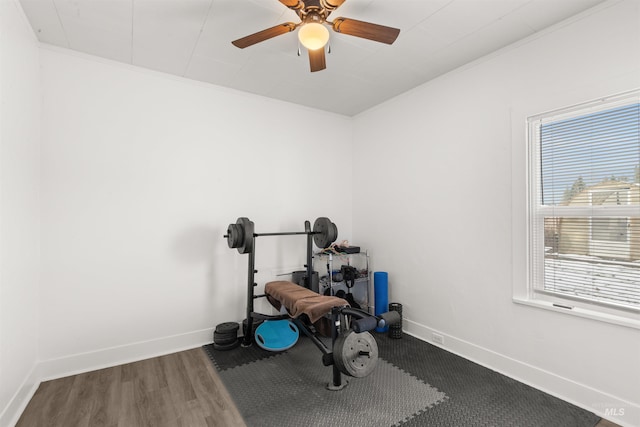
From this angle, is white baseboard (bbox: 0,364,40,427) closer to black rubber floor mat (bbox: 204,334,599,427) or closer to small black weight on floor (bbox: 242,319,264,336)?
black rubber floor mat (bbox: 204,334,599,427)

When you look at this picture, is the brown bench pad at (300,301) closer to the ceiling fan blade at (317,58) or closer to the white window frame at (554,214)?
the white window frame at (554,214)

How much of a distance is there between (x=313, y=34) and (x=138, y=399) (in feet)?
8.83

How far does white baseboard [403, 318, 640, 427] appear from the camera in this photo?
188cm

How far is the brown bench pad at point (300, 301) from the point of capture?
2.35 meters

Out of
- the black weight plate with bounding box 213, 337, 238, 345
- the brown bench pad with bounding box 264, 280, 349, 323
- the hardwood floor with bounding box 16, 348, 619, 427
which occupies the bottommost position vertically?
the hardwood floor with bounding box 16, 348, 619, 427

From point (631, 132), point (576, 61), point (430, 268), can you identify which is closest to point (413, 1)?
point (576, 61)

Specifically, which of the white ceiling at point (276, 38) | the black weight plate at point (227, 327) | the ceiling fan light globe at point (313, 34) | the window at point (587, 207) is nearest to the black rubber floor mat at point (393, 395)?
the black weight plate at point (227, 327)

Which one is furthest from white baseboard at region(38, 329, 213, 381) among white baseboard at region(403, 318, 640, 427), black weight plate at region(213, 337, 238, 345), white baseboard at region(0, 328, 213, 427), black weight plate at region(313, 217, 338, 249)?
white baseboard at region(403, 318, 640, 427)

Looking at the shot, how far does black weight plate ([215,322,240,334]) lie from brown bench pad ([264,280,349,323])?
42 centimetres

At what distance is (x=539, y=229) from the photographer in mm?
2334

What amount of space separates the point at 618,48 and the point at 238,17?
248 centimetres

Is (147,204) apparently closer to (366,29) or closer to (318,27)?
(318,27)

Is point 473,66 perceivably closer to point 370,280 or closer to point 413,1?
point 413,1

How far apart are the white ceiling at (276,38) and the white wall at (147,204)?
0.31 meters
